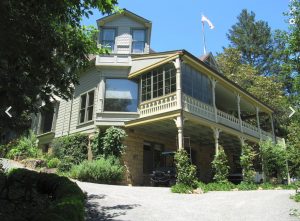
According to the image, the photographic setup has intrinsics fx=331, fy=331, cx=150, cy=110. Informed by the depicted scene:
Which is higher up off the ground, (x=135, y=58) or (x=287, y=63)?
(x=135, y=58)

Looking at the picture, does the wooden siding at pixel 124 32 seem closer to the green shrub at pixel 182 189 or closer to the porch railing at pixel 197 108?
the porch railing at pixel 197 108

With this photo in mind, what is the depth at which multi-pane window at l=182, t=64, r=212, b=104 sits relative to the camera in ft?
66.1

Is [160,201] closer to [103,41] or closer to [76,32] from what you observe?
[76,32]

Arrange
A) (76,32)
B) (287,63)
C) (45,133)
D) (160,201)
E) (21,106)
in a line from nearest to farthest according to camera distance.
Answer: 1. (21,106)
2. (76,32)
3. (287,63)
4. (160,201)
5. (45,133)

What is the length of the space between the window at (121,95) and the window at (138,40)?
2.83 meters

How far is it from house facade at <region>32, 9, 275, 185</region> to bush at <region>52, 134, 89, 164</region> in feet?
2.79

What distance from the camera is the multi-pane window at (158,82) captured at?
19.7m

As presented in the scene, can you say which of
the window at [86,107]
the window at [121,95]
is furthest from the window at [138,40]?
the window at [86,107]

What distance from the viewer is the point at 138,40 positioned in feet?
78.4

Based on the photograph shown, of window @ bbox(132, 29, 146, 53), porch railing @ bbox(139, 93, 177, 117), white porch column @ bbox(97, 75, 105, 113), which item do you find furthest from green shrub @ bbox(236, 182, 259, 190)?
window @ bbox(132, 29, 146, 53)

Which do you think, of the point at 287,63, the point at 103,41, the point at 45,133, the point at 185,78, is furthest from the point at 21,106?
the point at 45,133

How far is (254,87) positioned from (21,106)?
34332mm

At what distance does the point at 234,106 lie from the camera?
100 feet

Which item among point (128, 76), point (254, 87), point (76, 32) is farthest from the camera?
point (254, 87)
